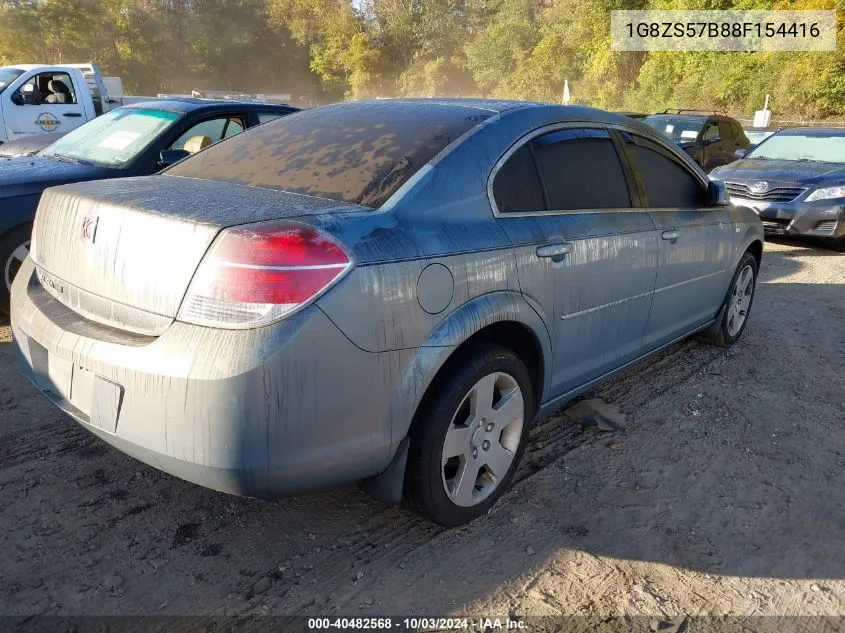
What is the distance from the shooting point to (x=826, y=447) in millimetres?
3260

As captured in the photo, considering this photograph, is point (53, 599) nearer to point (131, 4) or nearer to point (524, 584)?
point (524, 584)

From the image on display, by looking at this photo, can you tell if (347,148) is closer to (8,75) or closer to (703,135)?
(8,75)

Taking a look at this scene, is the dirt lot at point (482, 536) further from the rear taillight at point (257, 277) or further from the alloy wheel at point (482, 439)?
the rear taillight at point (257, 277)

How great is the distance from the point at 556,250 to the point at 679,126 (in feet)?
36.3

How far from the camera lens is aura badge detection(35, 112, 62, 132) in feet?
32.7

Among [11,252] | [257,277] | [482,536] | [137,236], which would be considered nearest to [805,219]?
[482,536]

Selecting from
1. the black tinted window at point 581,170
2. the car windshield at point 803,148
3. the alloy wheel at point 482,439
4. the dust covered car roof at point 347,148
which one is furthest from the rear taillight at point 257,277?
the car windshield at point 803,148

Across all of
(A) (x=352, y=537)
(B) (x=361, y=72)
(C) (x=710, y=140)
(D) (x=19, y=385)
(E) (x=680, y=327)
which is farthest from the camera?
(B) (x=361, y=72)

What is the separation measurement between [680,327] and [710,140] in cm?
971

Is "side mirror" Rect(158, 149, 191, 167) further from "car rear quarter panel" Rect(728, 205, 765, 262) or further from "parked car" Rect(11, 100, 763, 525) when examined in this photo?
"car rear quarter panel" Rect(728, 205, 765, 262)

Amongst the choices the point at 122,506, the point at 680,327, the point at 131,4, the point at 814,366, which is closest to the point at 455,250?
the point at 122,506

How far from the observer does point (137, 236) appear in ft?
6.53

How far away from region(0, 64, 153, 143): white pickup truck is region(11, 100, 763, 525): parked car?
8.89 m

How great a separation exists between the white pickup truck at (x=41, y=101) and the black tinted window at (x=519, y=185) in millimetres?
9606
